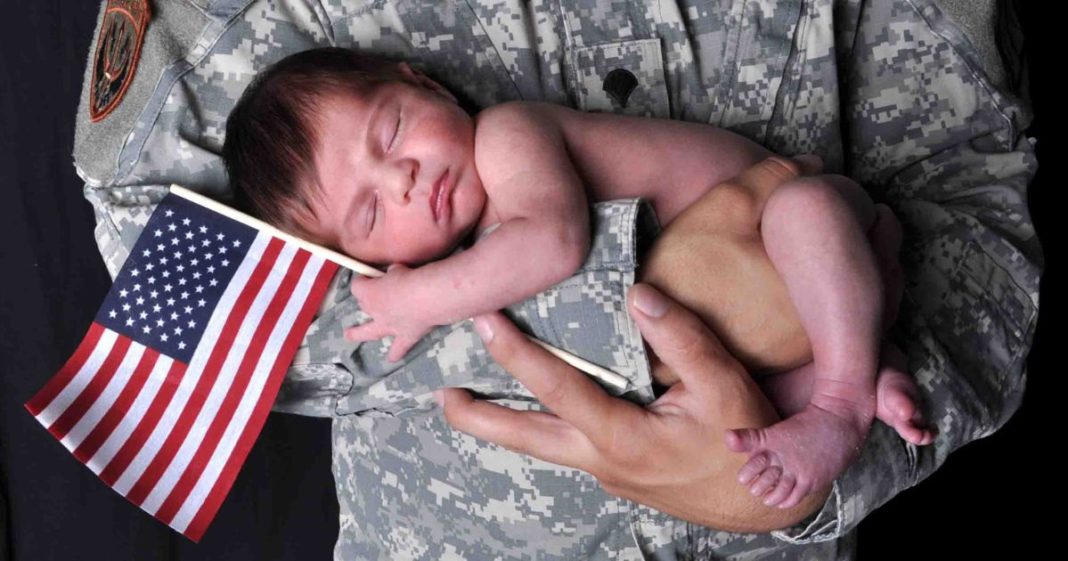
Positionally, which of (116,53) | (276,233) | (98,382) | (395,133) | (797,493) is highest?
(116,53)

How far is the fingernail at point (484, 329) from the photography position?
1.36m

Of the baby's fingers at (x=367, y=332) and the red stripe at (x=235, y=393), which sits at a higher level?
the baby's fingers at (x=367, y=332)

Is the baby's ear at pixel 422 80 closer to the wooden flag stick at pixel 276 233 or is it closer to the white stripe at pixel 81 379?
the wooden flag stick at pixel 276 233

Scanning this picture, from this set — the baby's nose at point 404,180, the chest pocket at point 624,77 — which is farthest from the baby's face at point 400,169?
the chest pocket at point 624,77

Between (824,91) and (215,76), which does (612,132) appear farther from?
(215,76)

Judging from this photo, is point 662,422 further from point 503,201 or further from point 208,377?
point 208,377

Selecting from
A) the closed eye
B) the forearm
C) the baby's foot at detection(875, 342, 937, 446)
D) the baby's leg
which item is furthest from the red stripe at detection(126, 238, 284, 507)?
the baby's foot at detection(875, 342, 937, 446)

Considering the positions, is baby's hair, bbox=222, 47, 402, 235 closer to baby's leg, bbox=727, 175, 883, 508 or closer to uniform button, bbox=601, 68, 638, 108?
uniform button, bbox=601, 68, 638, 108

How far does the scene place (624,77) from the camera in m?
1.65

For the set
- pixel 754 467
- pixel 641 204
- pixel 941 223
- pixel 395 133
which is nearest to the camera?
pixel 754 467

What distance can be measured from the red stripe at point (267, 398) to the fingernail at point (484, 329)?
0.93 feet

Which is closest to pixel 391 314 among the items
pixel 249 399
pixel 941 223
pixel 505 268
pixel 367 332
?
pixel 367 332

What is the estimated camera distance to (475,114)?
5.41 ft

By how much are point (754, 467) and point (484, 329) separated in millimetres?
323
